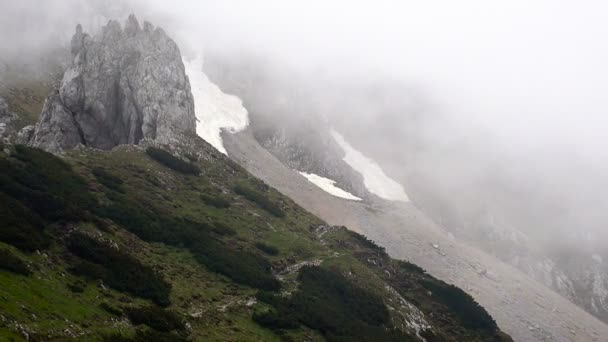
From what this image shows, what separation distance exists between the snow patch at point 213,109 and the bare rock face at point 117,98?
30329mm

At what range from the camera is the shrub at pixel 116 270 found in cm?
4209

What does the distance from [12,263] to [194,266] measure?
22.0 meters

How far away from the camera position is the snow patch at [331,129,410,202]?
520 ft

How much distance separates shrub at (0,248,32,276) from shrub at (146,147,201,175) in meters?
45.3

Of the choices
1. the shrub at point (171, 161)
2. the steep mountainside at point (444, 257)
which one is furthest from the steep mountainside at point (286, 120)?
the shrub at point (171, 161)

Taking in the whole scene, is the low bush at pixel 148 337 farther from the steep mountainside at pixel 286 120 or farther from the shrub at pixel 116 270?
the steep mountainside at pixel 286 120

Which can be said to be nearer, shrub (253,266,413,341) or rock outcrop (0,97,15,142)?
shrub (253,266,413,341)

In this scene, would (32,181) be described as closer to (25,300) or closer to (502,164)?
(25,300)

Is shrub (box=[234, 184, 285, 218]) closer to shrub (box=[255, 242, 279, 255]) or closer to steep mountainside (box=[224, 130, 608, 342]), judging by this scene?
shrub (box=[255, 242, 279, 255])

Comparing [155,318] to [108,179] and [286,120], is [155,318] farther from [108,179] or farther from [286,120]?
[286,120]

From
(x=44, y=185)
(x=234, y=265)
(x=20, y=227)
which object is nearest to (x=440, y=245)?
(x=234, y=265)

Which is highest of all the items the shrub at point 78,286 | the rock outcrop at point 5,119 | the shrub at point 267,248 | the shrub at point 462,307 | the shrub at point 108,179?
the shrub at point 462,307

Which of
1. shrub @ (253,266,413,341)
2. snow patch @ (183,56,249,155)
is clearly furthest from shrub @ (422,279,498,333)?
snow patch @ (183,56,249,155)

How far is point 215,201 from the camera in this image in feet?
251
